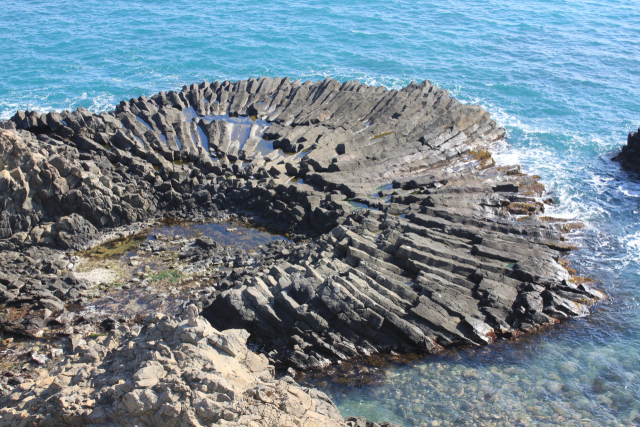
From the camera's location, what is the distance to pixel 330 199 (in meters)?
27.9

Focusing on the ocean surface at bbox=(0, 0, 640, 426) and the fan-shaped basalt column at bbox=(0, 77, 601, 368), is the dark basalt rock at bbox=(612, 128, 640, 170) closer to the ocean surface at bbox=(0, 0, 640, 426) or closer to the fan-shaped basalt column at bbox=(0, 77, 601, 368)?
the ocean surface at bbox=(0, 0, 640, 426)

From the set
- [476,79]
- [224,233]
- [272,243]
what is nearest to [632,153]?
[476,79]

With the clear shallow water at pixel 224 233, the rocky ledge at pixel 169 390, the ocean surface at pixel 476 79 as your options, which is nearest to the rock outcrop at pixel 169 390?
the rocky ledge at pixel 169 390

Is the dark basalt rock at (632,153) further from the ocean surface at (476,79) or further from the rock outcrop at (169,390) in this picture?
the rock outcrop at (169,390)

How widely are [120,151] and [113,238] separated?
7.94 meters

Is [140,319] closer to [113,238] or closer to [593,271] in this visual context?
[113,238]

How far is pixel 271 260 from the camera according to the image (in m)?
24.4

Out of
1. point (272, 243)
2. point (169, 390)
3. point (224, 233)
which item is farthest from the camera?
point (224, 233)

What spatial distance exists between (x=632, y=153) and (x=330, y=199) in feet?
78.5

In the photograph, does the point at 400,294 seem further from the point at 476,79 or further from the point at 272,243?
the point at 476,79

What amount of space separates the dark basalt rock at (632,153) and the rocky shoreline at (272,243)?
9072mm

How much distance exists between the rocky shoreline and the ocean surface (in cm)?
170

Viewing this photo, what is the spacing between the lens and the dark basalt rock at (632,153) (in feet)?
114

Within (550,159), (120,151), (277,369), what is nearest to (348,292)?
(277,369)
